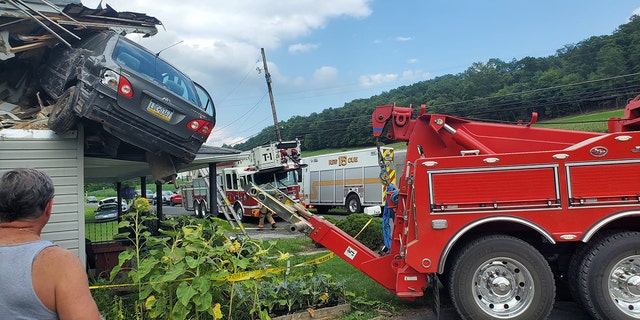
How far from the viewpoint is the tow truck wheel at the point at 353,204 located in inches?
891

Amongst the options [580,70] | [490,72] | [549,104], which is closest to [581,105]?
[549,104]

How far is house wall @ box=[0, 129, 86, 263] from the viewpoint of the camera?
221 inches

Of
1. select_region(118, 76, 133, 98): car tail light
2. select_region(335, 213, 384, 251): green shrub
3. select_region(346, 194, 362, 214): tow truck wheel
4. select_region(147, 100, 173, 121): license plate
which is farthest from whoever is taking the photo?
select_region(346, 194, 362, 214): tow truck wheel

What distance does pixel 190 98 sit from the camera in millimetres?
6320

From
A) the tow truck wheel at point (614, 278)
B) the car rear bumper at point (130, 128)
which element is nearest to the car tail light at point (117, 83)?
the car rear bumper at point (130, 128)

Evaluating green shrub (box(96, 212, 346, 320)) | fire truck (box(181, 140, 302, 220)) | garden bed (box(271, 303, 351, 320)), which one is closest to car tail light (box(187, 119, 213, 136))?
green shrub (box(96, 212, 346, 320))

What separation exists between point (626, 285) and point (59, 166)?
6667mm

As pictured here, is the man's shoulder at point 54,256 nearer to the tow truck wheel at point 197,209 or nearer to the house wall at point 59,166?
the house wall at point 59,166

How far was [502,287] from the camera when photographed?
4.77 m

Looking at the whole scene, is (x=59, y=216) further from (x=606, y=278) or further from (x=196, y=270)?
(x=606, y=278)

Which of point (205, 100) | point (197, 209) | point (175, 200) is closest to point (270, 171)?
point (197, 209)

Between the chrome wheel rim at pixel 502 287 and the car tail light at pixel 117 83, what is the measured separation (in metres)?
4.37

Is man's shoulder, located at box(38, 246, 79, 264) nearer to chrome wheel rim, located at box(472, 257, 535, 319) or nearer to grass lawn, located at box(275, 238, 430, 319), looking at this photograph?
grass lawn, located at box(275, 238, 430, 319)

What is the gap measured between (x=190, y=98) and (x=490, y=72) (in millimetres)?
43738
